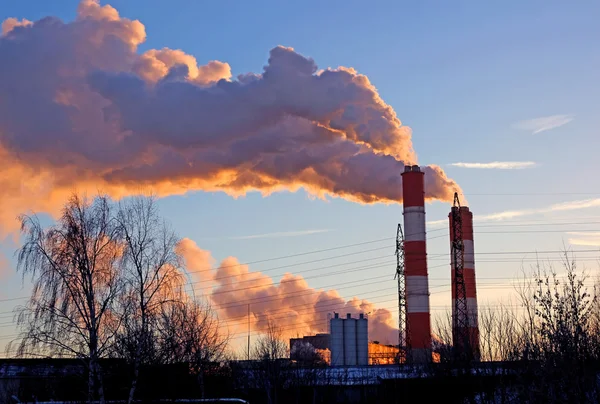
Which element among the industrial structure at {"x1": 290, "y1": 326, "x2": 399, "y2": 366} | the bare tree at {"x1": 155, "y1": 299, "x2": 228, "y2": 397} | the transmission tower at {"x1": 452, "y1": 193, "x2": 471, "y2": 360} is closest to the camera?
the bare tree at {"x1": 155, "y1": 299, "x2": 228, "y2": 397}

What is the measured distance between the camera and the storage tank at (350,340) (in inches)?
2101

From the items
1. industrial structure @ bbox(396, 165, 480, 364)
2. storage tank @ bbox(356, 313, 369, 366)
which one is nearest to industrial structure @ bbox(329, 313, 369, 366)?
storage tank @ bbox(356, 313, 369, 366)

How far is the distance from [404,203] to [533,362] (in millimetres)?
29433

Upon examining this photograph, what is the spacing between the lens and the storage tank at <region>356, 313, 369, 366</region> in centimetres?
5362

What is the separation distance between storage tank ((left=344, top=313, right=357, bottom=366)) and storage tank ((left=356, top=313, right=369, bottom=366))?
0.29 m

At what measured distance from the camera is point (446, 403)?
29.3 metres

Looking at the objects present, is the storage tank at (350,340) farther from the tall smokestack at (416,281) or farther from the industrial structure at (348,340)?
the tall smokestack at (416,281)

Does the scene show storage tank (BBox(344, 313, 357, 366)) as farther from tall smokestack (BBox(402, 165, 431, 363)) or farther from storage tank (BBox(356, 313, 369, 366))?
tall smokestack (BBox(402, 165, 431, 363))

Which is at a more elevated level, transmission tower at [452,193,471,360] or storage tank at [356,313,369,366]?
transmission tower at [452,193,471,360]

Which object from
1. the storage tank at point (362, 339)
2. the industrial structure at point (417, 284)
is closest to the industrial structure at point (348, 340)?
the storage tank at point (362, 339)

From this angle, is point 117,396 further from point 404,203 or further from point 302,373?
point 404,203

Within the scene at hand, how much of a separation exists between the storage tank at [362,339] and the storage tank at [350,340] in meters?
0.29

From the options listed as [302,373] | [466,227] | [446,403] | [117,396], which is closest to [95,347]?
[117,396]

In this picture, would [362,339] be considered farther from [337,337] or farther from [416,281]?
[416,281]
